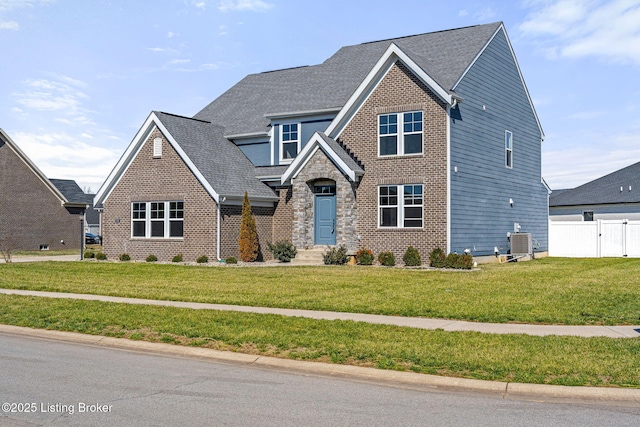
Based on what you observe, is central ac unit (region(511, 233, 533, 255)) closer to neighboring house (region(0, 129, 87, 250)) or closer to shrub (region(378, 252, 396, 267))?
shrub (region(378, 252, 396, 267))

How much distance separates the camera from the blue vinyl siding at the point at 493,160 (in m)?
25.7

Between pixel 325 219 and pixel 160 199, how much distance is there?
25.1 ft

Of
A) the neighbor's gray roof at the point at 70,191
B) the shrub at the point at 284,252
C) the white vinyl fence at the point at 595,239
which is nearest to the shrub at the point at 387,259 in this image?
the shrub at the point at 284,252

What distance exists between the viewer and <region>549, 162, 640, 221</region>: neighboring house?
4234 cm

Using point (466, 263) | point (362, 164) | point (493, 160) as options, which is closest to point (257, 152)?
point (362, 164)

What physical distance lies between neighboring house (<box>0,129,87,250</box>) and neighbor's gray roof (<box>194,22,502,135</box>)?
14113 mm

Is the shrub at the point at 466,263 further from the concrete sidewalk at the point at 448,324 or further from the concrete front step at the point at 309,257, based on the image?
the concrete sidewalk at the point at 448,324

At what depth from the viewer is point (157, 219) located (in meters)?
29.4

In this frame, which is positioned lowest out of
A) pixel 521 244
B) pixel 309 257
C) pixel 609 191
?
pixel 309 257

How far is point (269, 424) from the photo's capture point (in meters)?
6.29

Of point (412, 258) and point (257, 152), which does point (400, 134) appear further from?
point (257, 152)

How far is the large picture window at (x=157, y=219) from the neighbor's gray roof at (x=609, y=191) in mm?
29036

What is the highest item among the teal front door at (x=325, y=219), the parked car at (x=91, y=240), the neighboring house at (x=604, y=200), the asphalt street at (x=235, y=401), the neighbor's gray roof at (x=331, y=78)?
the neighbor's gray roof at (x=331, y=78)

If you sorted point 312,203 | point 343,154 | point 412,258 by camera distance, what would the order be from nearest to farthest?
point 412,258 < point 343,154 < point 312,203
